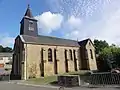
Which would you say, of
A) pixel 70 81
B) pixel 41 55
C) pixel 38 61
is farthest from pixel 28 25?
pixel 70 81

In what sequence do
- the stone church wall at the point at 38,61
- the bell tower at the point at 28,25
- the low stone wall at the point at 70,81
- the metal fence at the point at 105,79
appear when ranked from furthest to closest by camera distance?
the bell tower at the point at 28,25, the stone church wall at the point at 38,61, the low stone wall at the point at 70,81, the metal fence at the point at 105,79

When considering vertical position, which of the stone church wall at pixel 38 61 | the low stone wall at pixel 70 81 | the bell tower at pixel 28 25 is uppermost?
the bell tower at pixel 28 25

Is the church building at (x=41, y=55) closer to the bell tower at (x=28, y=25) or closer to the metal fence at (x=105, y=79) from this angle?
the bell tower at (x=28, y=25)

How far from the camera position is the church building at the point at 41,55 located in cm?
3274

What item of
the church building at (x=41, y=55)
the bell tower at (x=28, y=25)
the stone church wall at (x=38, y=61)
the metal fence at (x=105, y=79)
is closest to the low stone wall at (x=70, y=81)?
the metal fence at (x=105, y=79)

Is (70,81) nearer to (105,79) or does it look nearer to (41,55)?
(105,79)

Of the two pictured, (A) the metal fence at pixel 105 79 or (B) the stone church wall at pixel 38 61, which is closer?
(A) the metal fence at pixel 105 79

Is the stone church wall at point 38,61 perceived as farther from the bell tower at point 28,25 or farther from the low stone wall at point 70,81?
the low stone wall at point 70,81

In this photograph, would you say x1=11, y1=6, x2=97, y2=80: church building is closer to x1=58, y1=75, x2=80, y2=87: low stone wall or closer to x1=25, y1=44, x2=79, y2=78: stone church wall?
x1=25, y1=44, x2=79, y2=78: stone church wall

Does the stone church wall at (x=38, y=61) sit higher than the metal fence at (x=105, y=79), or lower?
higher

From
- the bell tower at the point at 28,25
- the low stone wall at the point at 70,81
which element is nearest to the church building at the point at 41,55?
the bell tower at the point at 28,25

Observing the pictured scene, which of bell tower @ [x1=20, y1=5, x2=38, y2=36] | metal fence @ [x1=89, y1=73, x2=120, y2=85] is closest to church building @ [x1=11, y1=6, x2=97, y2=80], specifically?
bell tower @ [x1=20, y1=5, x2=38, y2=36]

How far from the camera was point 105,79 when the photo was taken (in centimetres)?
1588

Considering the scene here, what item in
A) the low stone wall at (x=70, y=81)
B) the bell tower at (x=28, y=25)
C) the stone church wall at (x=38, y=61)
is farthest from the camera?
the bell tower at (x=28, y=25)
